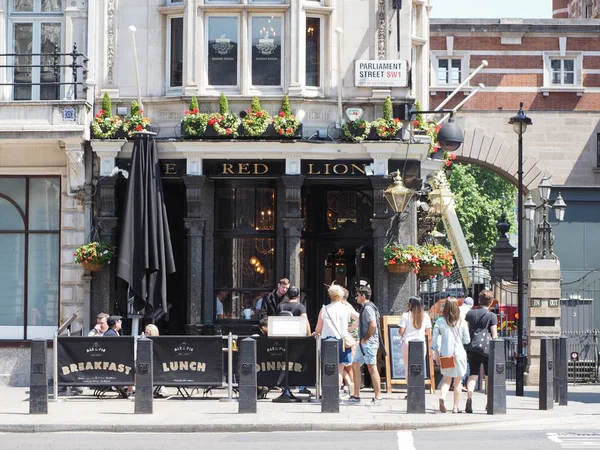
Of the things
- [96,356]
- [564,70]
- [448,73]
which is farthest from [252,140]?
[564,70]

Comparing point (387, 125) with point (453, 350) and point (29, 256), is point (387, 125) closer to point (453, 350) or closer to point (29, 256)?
point (453, 350)

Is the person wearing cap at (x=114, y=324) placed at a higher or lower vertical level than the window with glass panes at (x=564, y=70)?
lower

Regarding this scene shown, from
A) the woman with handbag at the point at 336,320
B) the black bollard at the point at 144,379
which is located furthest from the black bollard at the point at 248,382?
the woman with handbag at the point at 336,320

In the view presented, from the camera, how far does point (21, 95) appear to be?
78.8ft

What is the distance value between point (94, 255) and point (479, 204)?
41.7 metres

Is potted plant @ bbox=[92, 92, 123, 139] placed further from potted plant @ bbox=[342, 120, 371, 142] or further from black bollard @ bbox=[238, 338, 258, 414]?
black bollard @ bbox=[238, 338, 258, 414]

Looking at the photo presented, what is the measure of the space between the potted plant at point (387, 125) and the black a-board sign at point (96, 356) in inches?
250

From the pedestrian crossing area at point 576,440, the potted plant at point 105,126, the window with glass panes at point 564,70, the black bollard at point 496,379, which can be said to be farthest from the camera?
the window with glass panes at point 564,70

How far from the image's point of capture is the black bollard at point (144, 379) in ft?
58.6

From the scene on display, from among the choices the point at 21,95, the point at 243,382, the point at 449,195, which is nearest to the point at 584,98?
the point at 449,195

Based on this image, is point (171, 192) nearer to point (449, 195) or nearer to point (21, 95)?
point (21, 95)

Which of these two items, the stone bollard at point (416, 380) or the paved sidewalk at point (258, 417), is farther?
the stone bollard at point (416, 380)

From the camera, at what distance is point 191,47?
2339 centimetres

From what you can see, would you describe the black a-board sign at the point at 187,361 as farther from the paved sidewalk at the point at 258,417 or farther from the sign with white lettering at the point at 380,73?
the sign with white lettering at the point at 380,73
